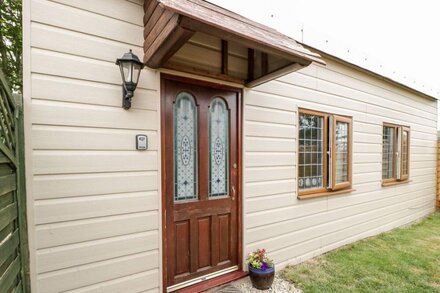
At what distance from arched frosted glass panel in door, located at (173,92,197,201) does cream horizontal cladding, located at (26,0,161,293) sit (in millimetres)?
226

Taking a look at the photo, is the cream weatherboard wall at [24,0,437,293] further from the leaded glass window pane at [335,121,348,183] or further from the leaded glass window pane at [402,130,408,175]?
the leaded glass window pane at [402,130,408,175]

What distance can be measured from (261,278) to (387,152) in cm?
375

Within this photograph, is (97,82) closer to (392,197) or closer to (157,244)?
(157,244)

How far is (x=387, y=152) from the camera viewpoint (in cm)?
462

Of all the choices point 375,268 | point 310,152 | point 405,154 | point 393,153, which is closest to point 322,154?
point 310,152

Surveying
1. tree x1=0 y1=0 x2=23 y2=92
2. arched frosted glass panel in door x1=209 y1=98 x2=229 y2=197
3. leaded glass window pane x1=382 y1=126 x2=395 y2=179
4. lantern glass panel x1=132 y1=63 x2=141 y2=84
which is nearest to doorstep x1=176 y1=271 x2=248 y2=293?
arched frosted glass panel in door x1=209 y1=98 x2=229 y2=197

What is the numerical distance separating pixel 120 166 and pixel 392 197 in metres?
4.90

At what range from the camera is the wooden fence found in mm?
1269

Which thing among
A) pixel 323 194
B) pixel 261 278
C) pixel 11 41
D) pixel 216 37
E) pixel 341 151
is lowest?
pixel 261 278

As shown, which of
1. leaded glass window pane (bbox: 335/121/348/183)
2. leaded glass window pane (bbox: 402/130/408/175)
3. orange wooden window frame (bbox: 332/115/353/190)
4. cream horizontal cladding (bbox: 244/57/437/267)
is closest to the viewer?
cream horizontal cladding (bbox: 244/57/437/267)

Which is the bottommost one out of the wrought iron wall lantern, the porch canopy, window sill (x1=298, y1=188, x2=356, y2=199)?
window sill (x1=298, y1=188, x2=356, y2=199)

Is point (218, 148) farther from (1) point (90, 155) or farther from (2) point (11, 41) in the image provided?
(2) point (11, 41)

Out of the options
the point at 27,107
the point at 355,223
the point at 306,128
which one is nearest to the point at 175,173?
the point at 27,107

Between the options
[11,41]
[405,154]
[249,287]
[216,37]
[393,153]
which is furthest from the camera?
[405,154]
